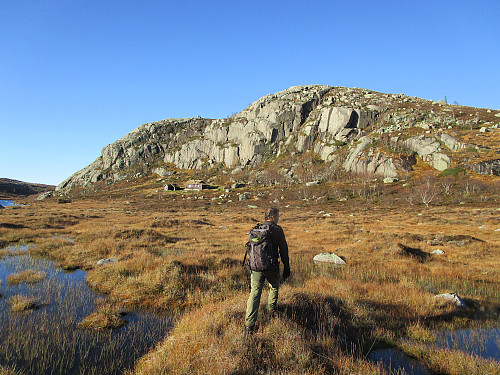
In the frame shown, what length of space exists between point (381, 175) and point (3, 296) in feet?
434

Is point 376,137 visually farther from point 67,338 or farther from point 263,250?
point 67,338

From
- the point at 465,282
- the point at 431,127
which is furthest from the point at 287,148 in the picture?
the point at 465,282

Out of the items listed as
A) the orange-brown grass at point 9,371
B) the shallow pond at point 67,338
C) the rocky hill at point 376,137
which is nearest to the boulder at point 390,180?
the rocky hill at point 376,137

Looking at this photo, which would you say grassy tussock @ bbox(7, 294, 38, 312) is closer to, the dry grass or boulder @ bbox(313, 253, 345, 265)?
the dry grass

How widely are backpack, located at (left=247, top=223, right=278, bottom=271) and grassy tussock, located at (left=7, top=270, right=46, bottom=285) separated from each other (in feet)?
35.4

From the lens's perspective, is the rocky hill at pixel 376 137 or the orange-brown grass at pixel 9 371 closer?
the orange-brown grass at pixel 9 371

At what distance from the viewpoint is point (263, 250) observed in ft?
18.2

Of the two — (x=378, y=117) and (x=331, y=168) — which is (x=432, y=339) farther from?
(x=378, y=117)

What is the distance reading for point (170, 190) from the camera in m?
139

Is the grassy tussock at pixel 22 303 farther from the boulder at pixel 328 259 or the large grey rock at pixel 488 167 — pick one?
the large grey rock at pixel 488 167

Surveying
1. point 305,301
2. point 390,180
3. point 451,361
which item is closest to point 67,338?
point 305,301

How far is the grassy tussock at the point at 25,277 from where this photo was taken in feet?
34.6

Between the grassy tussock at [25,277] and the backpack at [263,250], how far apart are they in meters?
10.8

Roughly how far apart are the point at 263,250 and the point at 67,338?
544 centimetres
